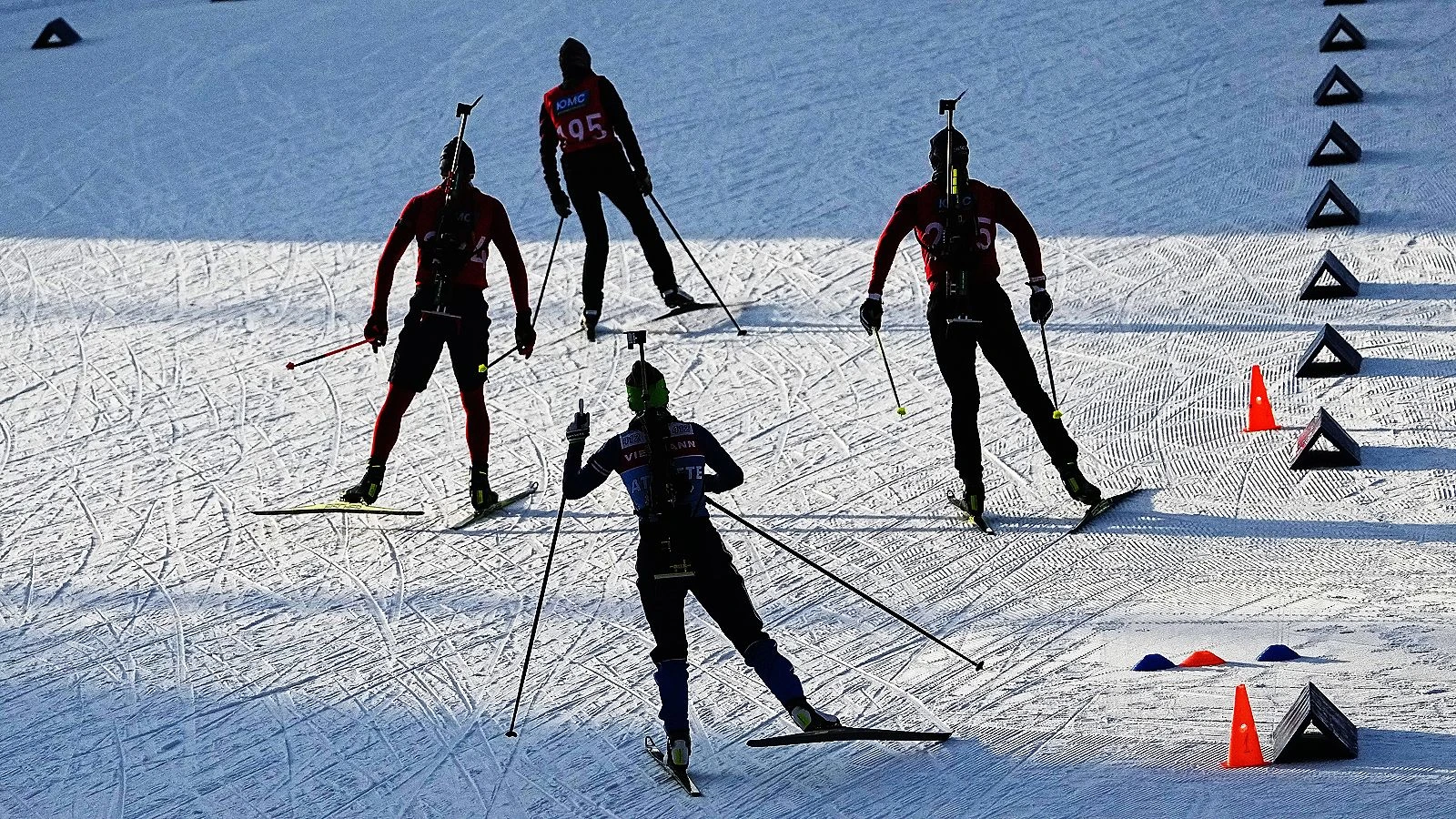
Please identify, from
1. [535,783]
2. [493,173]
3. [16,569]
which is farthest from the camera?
[493,173]

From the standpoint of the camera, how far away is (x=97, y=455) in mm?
9445

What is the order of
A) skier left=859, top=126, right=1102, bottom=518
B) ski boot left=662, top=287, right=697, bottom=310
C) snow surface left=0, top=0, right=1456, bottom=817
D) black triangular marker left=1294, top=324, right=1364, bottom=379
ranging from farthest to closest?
1. ski boot left=662, top=287, right=697, bottom=310
2. black triangular marker left=1294, top=324, right=1364, bottom=379
3. skier left=859, top=126, right=1102, bottom=518
4. snow surface left=0, top=0, right=1456, bottom=817

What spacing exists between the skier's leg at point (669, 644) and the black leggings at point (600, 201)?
4456mm

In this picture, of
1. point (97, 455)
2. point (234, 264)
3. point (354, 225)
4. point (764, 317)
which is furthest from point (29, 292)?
point (764, 317)

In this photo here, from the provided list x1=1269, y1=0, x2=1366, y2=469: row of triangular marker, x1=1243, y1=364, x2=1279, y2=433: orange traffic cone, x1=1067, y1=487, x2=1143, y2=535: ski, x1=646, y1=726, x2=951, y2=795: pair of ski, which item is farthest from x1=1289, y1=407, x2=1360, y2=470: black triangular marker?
x1=646, y1=726, x2=951, y2=795: pair of ski

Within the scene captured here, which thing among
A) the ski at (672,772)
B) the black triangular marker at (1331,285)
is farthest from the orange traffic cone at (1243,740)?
the black triangular marker at (1331,285)

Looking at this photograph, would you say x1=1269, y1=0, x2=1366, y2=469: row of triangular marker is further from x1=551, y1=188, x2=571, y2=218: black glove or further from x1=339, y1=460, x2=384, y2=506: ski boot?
x1=339, y1=460, x2=384, y2=506: ski boot

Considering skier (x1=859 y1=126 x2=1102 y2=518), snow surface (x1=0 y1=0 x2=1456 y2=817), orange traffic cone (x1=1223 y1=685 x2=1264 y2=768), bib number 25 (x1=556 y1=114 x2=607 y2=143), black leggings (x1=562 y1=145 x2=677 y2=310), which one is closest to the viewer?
orange traffic cone (x1=1223 y1=685 x2=1264 y2=768)

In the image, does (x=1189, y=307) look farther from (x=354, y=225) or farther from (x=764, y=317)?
(x=354, y=225)

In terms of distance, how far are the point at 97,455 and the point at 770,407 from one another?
359 centimetres

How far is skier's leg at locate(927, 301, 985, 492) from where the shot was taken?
746cm

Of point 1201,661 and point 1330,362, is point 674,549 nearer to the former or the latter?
point 1201,661

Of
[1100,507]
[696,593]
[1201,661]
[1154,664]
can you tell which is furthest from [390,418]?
[1201,661]

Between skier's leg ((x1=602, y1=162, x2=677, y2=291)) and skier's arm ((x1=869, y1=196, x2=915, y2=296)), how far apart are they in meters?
2.76
